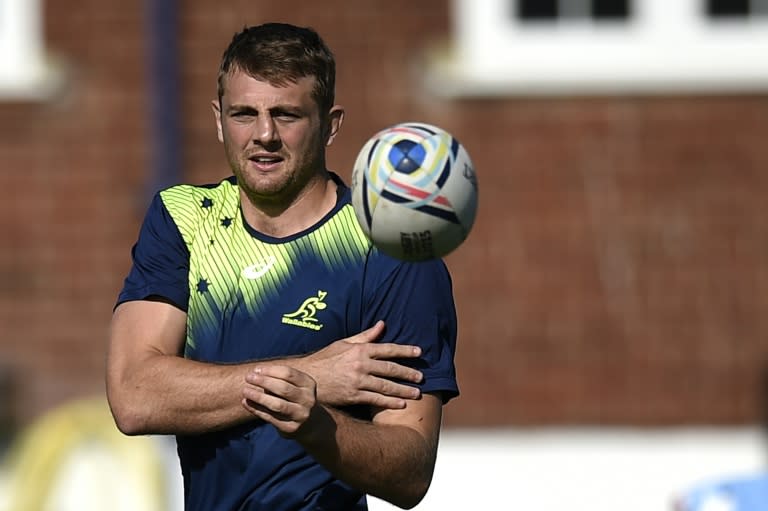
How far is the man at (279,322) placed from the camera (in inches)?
190

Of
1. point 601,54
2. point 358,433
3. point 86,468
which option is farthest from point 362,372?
point 601,54

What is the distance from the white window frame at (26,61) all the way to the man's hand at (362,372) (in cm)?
739

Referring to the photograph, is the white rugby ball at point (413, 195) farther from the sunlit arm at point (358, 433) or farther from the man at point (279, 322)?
the sunlit arm at point (358, 433)

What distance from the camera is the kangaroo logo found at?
16.3 ft

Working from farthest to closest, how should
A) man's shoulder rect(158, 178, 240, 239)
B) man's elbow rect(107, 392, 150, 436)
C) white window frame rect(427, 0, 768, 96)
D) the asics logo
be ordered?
Answer: white window frame rect(427, 0, 768, 96)
man's shoulder rect(158, 178, 240, 239)
the asics logo
man's elbow rect(107, 392, 150, 436)

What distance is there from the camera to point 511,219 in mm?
11641

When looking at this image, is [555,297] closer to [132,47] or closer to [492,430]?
[492,430]

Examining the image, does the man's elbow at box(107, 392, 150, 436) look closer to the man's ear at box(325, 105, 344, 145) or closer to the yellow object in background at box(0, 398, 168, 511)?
the man's ear at box(325, 105, 344, 145)

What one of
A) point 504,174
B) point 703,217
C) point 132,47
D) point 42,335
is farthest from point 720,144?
point 42,335

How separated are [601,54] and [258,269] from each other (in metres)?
7.24

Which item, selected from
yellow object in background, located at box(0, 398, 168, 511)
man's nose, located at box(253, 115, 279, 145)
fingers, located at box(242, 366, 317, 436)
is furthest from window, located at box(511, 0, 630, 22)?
fingers, located at box(242, 366, 317, 436)

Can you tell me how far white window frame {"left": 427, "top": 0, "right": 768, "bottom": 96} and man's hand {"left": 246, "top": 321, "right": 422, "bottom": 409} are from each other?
277 inches

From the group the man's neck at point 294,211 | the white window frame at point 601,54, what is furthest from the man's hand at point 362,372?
the white window frame at point 601,54

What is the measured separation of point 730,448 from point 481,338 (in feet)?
6.66
